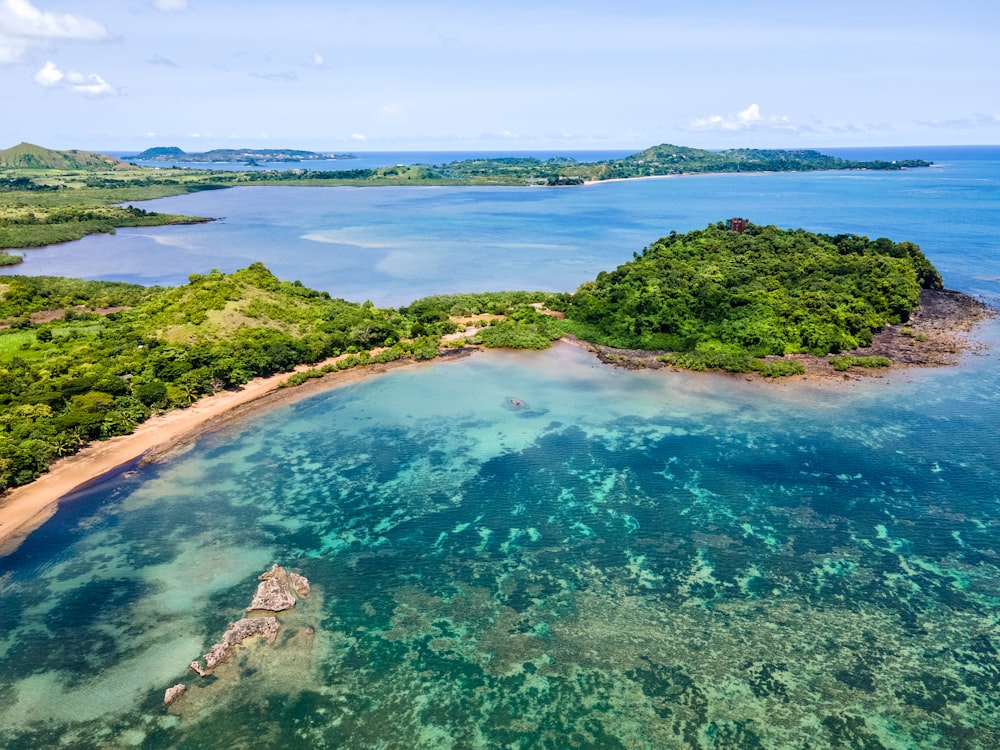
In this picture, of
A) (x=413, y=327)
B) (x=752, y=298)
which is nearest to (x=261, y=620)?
(x=413, y=327)

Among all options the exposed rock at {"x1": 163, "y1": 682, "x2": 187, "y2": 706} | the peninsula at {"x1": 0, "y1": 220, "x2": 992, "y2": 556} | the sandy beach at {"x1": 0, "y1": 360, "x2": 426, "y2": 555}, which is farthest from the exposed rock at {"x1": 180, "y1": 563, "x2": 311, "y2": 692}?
the peninsula at {"x1": 0, "y1": 220, "x2": 992, "y2": 556}

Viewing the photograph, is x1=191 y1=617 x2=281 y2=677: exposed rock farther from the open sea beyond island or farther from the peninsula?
the peninsula

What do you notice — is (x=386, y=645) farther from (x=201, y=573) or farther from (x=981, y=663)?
(x=981, y=663)

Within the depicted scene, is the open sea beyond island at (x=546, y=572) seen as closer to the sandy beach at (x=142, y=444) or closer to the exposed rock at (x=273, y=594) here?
the exposed rock at (x=273, y=594)

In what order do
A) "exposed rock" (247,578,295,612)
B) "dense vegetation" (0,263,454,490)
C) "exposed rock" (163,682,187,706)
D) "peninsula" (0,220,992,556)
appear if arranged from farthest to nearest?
"peninsula" (0,220,992,556) < "dense vegetation" (0,263,454,490) < "exposed rock" (247,578,295,612) < "exposed rock" (163,682,187,706)

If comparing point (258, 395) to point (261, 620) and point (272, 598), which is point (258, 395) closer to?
point (272, 598)

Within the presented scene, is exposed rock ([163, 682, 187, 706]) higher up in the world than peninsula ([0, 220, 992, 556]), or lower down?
lower down

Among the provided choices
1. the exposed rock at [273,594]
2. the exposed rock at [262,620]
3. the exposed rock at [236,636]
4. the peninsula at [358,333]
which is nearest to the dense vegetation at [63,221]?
the peninsula at [358,333]
